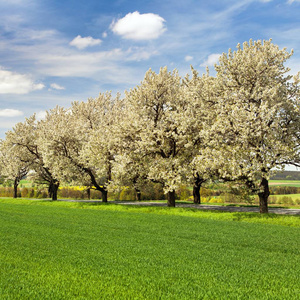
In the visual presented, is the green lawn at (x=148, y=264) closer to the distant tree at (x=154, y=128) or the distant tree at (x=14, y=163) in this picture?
the distant tree at (x=154, y=128)

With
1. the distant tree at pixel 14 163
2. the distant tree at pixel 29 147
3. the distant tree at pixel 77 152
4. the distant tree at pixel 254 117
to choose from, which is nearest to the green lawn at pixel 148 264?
the distant tree at pixel 254 117

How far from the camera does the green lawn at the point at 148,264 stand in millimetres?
7375

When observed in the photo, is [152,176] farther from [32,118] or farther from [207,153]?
[32,118]

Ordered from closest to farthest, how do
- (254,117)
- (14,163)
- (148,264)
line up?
(148,264), (254,117), (14,163)

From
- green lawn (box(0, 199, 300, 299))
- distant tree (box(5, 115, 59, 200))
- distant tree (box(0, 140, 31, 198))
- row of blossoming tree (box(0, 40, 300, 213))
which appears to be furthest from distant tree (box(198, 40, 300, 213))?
distant tree (box(0, 140, 31, 198))

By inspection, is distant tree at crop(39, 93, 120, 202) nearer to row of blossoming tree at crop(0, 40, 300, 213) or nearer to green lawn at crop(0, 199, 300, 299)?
row of blossoming tree at crop(0, 40, 300, 213)

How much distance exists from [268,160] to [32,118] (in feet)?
146

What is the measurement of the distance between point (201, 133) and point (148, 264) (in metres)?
17.8

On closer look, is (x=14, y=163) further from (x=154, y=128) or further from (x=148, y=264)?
(x=148, y=264)

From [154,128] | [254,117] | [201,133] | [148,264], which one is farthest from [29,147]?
[148,264]

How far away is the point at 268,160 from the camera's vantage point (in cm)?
2306

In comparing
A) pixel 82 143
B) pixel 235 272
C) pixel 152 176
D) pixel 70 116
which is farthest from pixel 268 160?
pixel 70 116

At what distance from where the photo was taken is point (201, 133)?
26031 mm

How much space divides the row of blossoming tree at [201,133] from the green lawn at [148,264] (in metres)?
8.99
